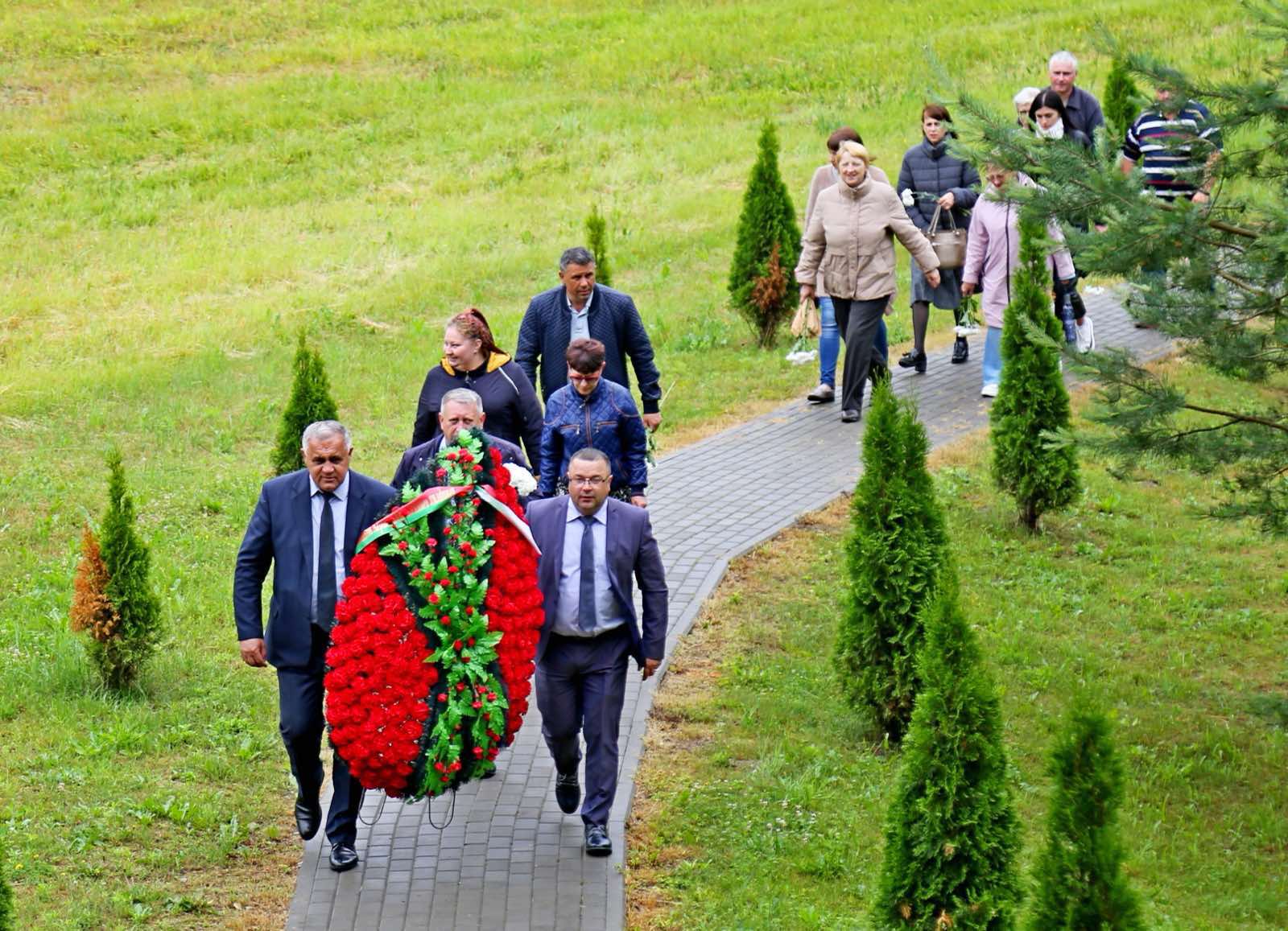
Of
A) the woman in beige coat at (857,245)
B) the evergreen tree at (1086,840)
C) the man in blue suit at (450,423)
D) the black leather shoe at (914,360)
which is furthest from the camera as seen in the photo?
the black leather shoe at (914,360)

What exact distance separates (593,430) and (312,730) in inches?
95.2

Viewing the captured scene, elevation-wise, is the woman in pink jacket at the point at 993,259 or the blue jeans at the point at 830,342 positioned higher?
the woman in pink jacket at the point at 993,259

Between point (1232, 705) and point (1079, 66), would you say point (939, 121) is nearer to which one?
point (1232, 705)

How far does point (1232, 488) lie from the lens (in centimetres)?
855

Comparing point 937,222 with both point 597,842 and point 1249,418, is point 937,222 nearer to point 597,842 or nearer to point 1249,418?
point 1249,418

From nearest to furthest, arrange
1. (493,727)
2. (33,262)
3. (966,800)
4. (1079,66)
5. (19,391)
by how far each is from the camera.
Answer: (966,800) < (493,727) < (19,391) < (33,262) < (1079,66)

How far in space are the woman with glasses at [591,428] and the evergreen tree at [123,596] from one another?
7.40ft

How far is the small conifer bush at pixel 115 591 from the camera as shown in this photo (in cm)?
886

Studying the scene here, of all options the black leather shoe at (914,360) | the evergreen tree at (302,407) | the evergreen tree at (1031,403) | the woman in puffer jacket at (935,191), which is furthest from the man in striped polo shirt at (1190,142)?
the black leather shoe at (914,360)

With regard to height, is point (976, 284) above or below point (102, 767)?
above

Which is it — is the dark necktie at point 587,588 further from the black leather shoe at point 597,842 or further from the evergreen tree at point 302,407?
the evergreen tree at point 302,407

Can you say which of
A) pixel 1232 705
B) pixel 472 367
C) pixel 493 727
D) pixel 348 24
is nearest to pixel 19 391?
pixel 472 367

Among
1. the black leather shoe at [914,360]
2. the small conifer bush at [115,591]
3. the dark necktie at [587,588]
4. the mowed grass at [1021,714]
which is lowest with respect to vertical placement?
the mowed grass at [1021,714]

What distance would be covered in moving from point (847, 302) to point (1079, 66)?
20.0 m
